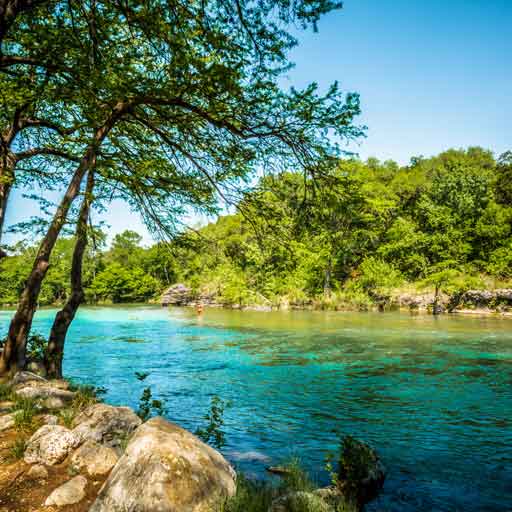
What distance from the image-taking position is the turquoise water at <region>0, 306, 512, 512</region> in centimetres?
608

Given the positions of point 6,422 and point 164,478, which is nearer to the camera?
point 164,478

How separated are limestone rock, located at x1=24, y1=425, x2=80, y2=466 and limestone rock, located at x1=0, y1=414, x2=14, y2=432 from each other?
0.92 metres

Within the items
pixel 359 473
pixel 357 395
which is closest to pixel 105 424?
pixel 359 473

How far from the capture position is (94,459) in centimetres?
416

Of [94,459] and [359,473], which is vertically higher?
[94,459]

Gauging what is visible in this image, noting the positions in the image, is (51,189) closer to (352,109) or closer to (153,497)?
(352,109)

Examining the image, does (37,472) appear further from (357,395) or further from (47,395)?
(357,395)

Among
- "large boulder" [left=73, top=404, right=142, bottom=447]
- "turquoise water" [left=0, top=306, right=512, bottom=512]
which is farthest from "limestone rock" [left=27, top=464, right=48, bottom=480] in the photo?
"turquoise water" [left=0, top=306, right=512, bottom=512]

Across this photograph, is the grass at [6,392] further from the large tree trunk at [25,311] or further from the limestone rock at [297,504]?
the limestone rock at [297,504]

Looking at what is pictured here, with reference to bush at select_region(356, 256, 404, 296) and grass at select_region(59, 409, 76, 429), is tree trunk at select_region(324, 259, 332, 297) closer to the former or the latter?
bush at select_region(356, 256, 404, 296)

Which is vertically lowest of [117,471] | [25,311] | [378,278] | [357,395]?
[357,395]

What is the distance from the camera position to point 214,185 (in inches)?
315

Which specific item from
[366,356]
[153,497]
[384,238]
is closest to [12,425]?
[153,497]

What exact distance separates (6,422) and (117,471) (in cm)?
261
